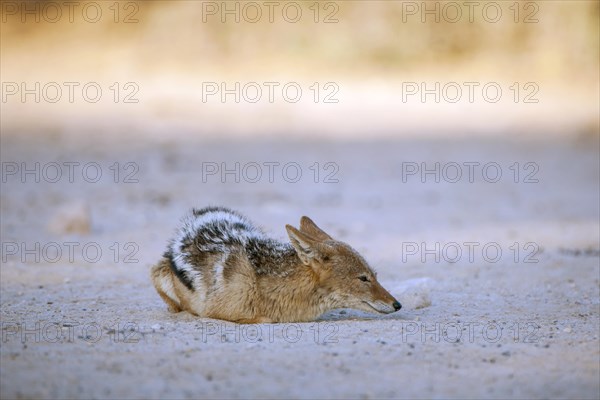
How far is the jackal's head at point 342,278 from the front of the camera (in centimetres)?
738

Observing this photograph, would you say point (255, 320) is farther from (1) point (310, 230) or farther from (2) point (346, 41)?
(2) point (346, 41)

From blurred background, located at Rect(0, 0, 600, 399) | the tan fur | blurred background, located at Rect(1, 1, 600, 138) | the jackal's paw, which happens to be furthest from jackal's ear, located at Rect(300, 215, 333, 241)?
blurred background, located at Rect(1, 1, 600, 138)

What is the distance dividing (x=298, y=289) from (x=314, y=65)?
50.5 feet

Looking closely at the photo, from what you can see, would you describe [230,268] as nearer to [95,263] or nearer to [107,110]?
[95,263]

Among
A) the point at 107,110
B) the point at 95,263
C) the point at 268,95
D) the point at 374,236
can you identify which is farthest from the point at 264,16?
the point at 95,263

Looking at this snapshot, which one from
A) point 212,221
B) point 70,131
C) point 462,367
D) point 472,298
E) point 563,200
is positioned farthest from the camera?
point 70,131

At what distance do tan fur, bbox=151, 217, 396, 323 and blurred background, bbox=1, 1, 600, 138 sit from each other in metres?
11.9

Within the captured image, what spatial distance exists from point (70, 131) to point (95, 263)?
29.3 ft

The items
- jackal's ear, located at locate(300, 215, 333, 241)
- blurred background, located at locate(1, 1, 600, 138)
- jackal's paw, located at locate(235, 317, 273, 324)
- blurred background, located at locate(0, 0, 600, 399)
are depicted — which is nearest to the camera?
blurred background, located at locate(0, 0, 600, 399)

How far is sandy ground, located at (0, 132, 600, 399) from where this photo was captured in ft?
19.3

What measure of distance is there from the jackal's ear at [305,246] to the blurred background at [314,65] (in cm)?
1186

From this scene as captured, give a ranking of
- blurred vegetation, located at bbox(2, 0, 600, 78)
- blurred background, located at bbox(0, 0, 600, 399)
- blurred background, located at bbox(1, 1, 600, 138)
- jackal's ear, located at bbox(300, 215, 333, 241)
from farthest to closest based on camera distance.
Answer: blurred vegetation, located at bbox(2, 0, 600, 78)
blurred background, located at bbox(1, 1, 600, 138)
jackal's ear, located at bbox(300, 215, 333, 241)
blurred background, located at bbox(0, 0, 600, 399)

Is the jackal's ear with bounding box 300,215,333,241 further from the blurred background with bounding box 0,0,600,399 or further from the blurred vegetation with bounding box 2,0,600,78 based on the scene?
the blurred vegetation with bounding box 2,0,600,78

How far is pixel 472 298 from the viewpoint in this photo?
8.76m
